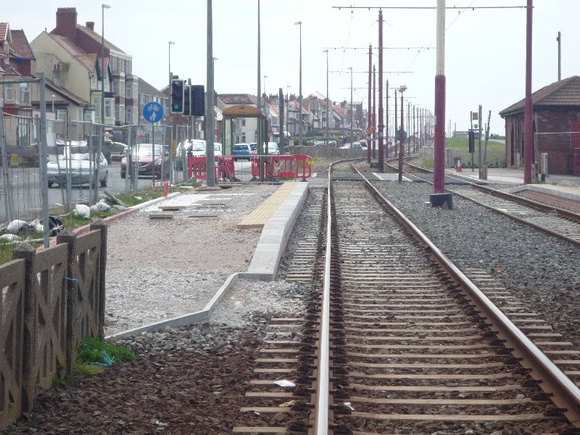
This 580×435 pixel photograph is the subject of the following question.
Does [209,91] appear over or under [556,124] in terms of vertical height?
over

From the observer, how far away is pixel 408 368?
747 cm

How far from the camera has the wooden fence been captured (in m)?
5.80

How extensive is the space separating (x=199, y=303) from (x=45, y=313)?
159 inches

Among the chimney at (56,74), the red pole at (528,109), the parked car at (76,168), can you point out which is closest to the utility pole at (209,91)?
the parked car at (76,168)

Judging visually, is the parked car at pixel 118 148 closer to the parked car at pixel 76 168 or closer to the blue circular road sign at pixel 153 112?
the blue circular road sign at pixel 153 112

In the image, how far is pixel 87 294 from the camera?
760 cm

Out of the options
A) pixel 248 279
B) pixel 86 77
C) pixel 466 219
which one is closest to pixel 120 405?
pixel 248 279

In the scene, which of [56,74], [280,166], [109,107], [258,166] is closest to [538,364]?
[258,166]

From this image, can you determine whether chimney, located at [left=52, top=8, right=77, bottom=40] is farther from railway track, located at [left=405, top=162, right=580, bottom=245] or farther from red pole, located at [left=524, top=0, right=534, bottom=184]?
railway track, located at [left=405, top=162, right=580, bottom=245]

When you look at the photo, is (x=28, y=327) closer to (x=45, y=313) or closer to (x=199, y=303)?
(x=45, y=313)

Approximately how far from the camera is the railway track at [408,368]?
603 cm

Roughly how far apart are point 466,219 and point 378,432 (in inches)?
622

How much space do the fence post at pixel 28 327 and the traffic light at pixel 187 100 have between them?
898 inches

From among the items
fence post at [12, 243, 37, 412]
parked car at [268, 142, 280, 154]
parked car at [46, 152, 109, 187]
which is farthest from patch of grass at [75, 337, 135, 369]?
parked car at [268, 142, 280, 154]
